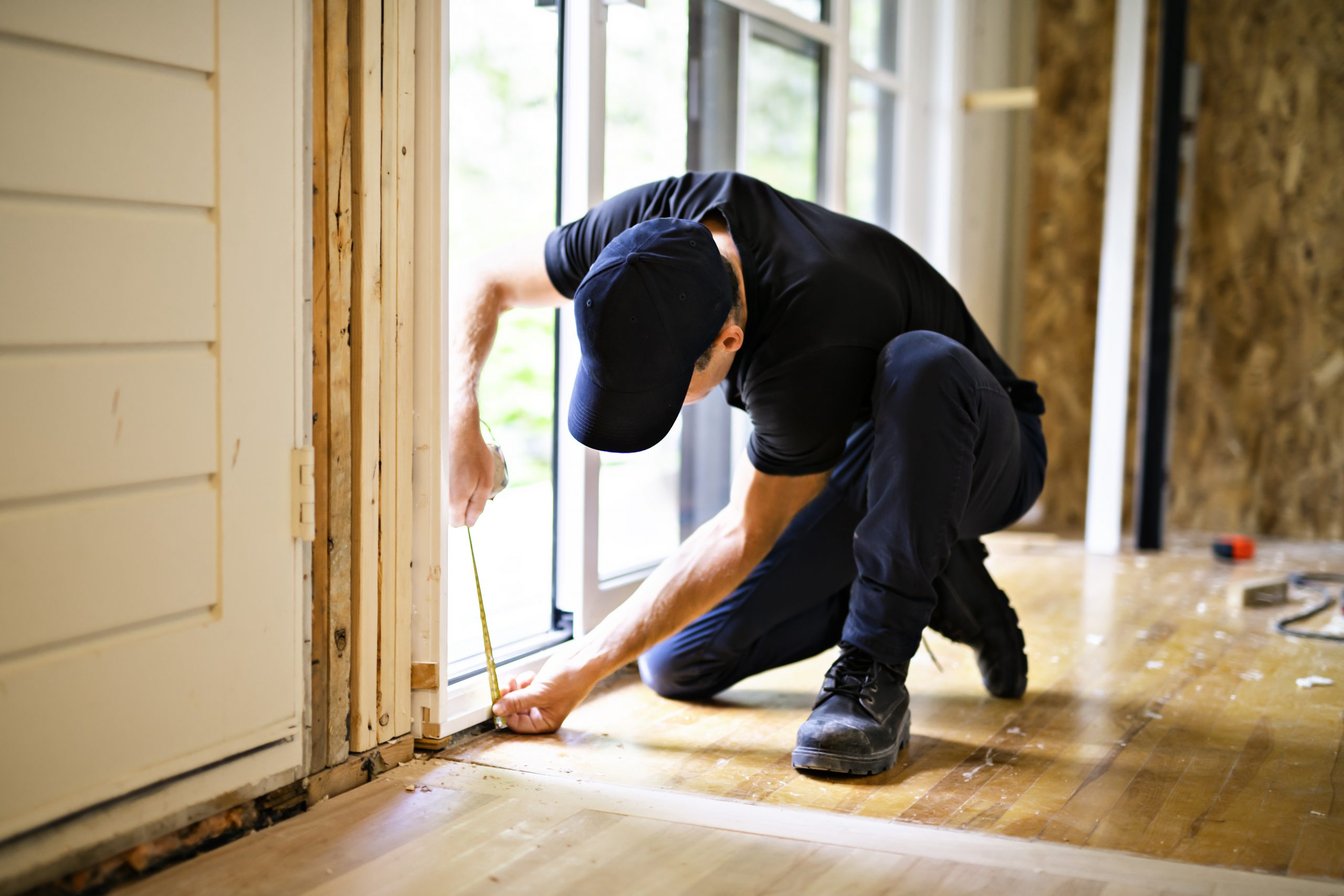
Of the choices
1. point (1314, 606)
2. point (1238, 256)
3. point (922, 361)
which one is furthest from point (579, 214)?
point (1238, 256)

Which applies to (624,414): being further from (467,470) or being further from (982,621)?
A: (982,621)

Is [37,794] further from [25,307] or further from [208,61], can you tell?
[208,61]

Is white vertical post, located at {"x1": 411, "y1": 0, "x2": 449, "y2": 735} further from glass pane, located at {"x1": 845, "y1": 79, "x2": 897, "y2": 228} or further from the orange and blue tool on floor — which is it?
the orange and blue tool on floor

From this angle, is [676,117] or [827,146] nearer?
[676,117]

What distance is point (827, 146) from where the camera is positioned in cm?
305

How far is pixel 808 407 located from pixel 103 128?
94cm

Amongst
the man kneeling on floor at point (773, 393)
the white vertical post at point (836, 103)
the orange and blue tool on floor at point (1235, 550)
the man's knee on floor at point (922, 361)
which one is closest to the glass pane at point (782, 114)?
the white vertical post at point (836, 103)

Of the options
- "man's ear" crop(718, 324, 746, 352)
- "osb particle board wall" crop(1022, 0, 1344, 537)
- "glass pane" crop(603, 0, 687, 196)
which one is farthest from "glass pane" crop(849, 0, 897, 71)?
"man's ear" crop(718, 324, 746, 352)

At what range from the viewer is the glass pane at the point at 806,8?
111 inches

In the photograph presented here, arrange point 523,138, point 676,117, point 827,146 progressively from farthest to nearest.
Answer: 1. point 827,146
2. point 676,117
3. point 523,138

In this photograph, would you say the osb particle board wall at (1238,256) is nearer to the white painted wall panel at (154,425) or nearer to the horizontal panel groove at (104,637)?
the white painted wall panel at (154,425)

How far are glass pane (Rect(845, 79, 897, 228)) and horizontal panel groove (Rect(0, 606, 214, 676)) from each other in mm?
2414

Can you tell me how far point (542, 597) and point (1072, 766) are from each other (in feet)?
3.28

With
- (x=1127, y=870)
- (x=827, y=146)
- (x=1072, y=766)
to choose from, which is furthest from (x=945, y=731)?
(x=827, y=146)
